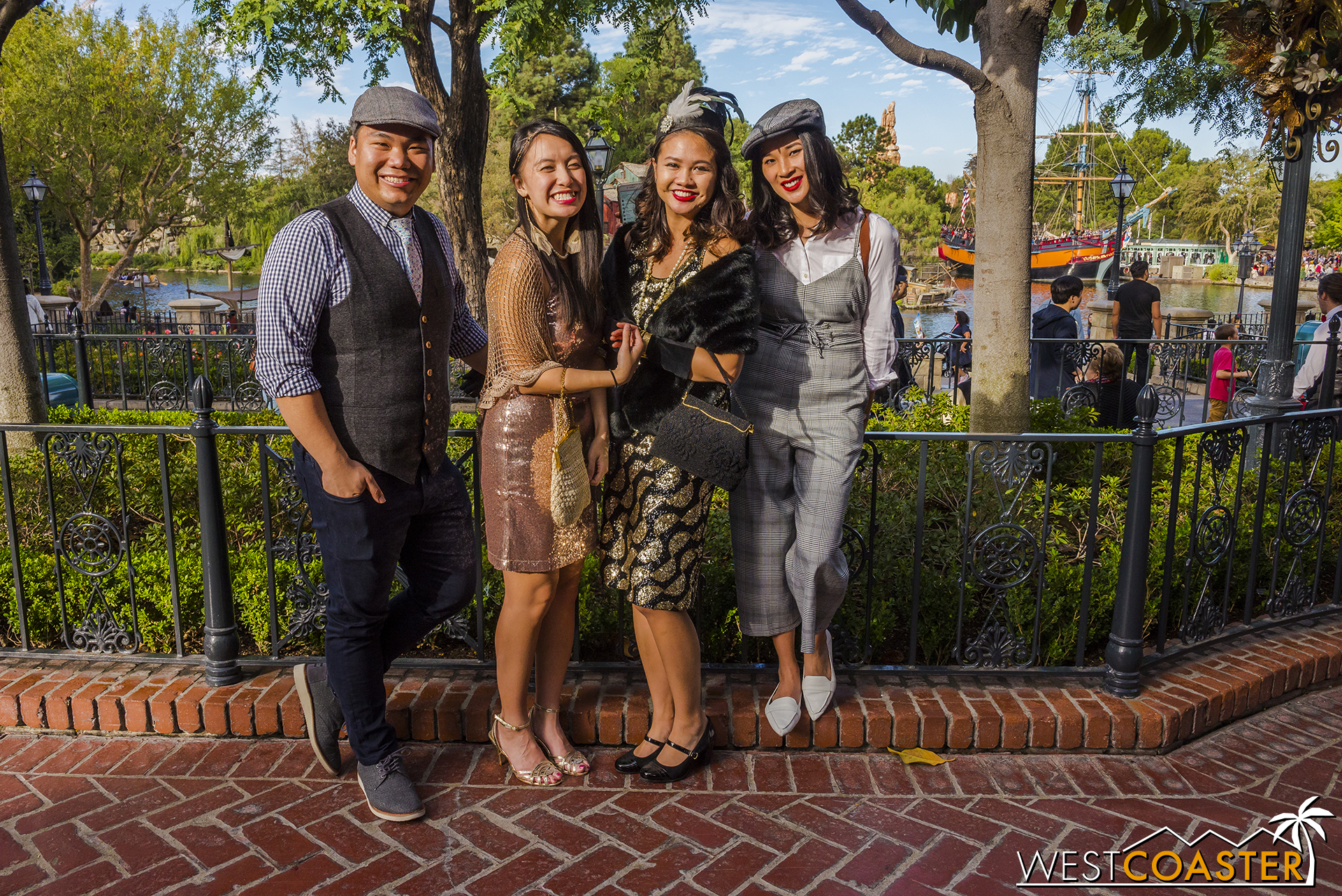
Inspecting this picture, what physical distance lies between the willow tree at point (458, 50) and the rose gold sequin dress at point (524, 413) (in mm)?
9364

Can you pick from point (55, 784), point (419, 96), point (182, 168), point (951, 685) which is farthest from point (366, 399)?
point (182, 168)

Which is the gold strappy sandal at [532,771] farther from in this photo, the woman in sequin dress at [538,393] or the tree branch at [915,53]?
the tree branch at [915,53]

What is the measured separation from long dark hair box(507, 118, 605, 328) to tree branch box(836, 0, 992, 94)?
3325mm

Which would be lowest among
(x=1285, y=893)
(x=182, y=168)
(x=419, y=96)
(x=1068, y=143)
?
(x=1285, y=893)

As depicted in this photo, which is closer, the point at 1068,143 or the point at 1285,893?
the point at 1285,893

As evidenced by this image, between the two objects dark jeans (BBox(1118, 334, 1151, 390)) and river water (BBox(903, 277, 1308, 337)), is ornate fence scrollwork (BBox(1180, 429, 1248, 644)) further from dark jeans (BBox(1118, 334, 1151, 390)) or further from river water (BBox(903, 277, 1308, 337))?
river water (BBox(903, 277, 1308, 337))

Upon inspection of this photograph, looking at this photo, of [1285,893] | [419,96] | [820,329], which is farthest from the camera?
[820,329]

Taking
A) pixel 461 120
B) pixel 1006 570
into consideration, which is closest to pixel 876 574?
pixel 1006 570

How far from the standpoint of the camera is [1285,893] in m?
2.45

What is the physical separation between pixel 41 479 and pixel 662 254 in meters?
4.35

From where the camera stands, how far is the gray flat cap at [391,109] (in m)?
2.51

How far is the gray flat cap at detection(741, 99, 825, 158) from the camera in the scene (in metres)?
2.74

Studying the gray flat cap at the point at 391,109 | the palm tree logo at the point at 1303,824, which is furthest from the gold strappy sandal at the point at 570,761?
the palm tree logo at the point at 1303,824

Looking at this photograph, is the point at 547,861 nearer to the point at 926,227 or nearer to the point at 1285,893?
the point at 1285,893
